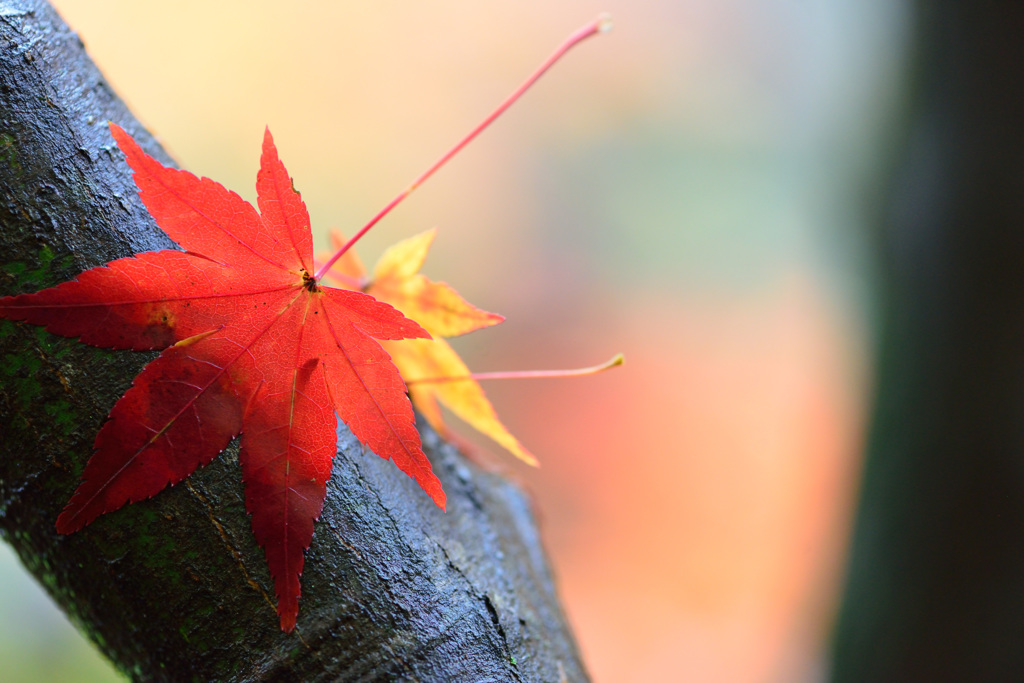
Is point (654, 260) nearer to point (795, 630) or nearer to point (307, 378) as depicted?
point (795, 630)

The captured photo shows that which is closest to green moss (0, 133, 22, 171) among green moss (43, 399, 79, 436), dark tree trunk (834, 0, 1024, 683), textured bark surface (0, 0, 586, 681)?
textured bark surface (0, 0, 586, 681)

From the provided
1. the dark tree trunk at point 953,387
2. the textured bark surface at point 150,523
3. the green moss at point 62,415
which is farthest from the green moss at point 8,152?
the dark tree trunk at point 953,387

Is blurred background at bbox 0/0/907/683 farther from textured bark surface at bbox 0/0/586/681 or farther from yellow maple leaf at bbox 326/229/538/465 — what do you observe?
Result: textured bark surface at bbox 0/0/586/681

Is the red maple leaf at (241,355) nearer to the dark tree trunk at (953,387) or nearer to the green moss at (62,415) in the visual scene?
the green moss at (62,415)

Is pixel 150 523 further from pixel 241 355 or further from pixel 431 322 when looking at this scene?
pixel 431 322

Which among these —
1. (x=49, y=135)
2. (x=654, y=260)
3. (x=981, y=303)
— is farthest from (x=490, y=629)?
(x=654, y=260)
